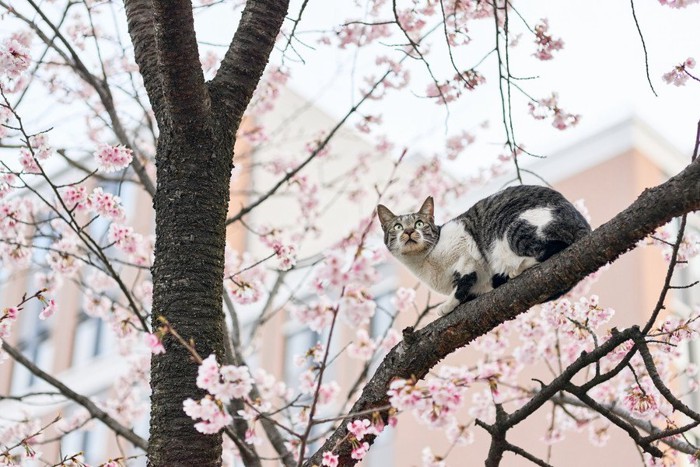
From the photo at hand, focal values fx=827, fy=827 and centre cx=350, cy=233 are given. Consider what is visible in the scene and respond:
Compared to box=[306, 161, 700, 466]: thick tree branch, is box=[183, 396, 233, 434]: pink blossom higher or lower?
lower

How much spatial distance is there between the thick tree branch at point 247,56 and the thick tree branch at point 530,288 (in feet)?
3.77

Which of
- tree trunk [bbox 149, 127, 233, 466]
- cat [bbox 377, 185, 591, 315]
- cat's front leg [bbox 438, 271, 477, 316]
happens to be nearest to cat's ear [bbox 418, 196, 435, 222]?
cat [bbox 377, 185, 591, 315]

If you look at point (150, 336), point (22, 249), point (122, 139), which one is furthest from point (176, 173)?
point (22, 249)

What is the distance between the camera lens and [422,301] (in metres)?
14.1

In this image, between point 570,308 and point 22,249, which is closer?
point 570,308

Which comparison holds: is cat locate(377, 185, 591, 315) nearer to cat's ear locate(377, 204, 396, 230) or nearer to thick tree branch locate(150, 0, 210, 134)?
cat's ear locate(377, 204, 396, 230)

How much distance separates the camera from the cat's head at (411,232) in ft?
14.5

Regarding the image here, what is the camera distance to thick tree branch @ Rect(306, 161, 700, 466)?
244 cm

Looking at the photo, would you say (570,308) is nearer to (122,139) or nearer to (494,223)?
(494,223)

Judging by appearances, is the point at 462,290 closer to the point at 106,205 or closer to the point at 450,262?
the point at 450,262

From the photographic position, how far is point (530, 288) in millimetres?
2744

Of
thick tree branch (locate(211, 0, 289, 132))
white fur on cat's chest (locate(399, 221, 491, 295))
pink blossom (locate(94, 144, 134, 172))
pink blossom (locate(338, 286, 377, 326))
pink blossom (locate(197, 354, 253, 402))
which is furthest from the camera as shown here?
pink blossom (locate(94, 144, 134, 172))

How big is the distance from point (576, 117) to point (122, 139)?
2798 mm

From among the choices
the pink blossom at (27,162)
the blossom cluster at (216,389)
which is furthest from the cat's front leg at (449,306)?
the pink blossom at (27,162)
